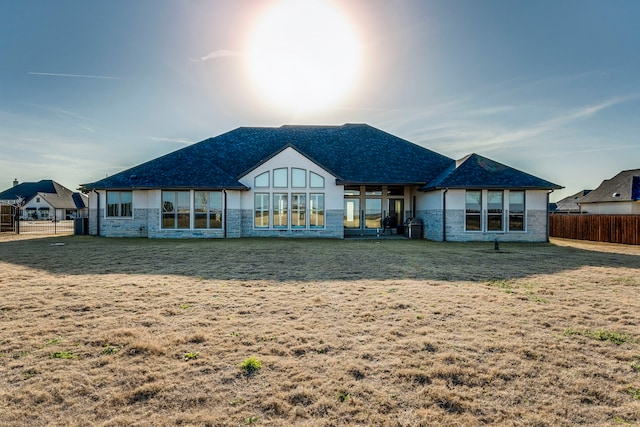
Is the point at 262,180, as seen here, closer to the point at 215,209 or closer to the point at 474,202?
the point at 215,209

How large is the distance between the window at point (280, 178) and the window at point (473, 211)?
1070 centimetres

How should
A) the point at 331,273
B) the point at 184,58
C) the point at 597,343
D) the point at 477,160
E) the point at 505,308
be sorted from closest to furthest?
the point at 597,343
the point at 505,308
the point at 331,273
the point at 184,58
the point at 477,160

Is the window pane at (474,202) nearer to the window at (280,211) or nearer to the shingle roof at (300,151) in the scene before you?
the shingle roof at (300,151)

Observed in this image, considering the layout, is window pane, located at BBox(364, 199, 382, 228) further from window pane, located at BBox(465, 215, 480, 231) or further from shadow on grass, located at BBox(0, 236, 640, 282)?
shadow on grass, located at BBox(0, 236, 640, 282)

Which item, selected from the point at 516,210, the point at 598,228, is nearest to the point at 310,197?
the point at 516,210

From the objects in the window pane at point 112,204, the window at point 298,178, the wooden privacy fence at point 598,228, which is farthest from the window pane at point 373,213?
the window pane at point 112,204

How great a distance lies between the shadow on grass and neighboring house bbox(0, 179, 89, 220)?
164ft

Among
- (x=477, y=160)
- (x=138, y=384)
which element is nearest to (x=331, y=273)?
(x=138, y=384)

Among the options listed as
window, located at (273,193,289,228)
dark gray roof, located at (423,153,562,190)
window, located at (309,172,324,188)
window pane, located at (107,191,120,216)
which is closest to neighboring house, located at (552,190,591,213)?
dark gray roof, located at (423,153,562,190)

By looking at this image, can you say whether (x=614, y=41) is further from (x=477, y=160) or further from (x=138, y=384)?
(x=138, y=384)

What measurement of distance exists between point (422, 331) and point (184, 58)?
17.5m

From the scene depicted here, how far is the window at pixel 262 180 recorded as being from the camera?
20969mm

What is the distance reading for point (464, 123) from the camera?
23.4 metres

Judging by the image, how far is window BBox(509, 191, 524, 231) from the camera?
64.6ft
